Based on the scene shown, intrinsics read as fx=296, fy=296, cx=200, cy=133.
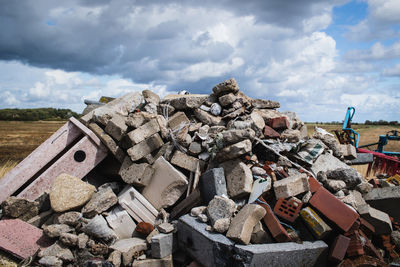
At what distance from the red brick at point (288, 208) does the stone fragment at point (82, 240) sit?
2.82 meters

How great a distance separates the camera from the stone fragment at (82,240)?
432 centimetres

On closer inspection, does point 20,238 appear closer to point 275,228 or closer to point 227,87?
point 275,228

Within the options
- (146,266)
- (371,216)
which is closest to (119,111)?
(146,266)

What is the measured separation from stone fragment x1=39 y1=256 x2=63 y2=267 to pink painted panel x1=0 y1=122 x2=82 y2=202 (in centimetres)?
186

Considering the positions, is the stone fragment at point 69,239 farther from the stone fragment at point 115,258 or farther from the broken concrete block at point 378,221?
the broken concrete block at point 378,221

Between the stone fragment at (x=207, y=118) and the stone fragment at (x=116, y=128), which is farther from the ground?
the stone fragment at (x=207, y=118)

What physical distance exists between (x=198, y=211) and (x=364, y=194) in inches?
122

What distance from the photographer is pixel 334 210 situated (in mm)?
4160

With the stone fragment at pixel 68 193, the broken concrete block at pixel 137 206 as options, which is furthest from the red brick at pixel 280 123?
the stone fragment at pixel 68 193

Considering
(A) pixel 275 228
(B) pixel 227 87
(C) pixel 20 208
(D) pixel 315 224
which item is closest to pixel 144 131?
(B) pixel 227 87

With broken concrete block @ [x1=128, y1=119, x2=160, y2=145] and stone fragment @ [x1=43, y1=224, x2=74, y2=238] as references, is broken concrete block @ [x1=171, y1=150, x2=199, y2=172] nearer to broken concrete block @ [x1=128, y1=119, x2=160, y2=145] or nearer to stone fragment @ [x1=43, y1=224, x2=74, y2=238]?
broken concrete block @ [x1=128, y1=119, x2=160, y2=145]

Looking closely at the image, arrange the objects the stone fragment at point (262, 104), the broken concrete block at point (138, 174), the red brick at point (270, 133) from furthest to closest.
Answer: the stone fragment at point (262, 104) → the red brick at point (270, 133) → the broken concrete block at point (138, 174)

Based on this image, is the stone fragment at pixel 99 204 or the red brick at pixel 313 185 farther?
the stone fragment at pixel 99 204

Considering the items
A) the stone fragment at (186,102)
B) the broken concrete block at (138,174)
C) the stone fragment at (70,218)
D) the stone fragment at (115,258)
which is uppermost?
the stone fragment at (186,102)
